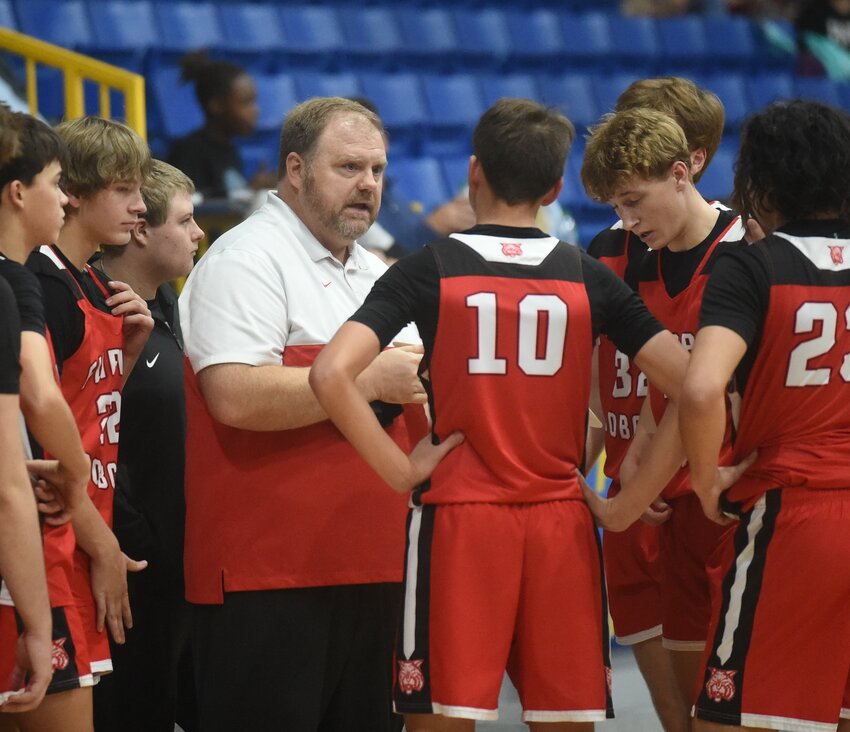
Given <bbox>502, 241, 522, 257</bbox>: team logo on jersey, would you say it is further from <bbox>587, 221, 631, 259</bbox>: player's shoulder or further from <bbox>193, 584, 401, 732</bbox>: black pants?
<bbox>193, 584, 401, 732</bbox>: black pants

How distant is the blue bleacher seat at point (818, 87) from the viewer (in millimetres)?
11625

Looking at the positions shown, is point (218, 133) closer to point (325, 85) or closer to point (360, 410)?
point (325, 85)

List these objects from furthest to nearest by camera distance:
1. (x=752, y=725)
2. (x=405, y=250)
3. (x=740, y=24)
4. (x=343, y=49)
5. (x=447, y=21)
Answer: (x=740, y=24) → (x=447, y=21) → (x=343, y=49) → (x=405, y=250) → (x=752, y=725)

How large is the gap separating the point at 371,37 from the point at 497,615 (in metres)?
8.21

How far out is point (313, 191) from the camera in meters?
3.29

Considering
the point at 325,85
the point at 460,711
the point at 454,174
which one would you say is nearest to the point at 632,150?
the point at 460,711

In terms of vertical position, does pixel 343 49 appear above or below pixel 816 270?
above

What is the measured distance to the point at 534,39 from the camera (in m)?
11.1

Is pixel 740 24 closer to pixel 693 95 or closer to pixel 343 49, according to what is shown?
pixel 343 49

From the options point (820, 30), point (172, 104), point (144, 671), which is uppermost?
point (820, 30)

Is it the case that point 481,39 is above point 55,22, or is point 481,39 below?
above

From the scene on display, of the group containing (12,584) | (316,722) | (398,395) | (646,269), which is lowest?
(316,722)

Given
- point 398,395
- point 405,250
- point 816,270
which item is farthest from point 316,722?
point 405,250

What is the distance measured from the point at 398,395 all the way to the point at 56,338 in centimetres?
83
